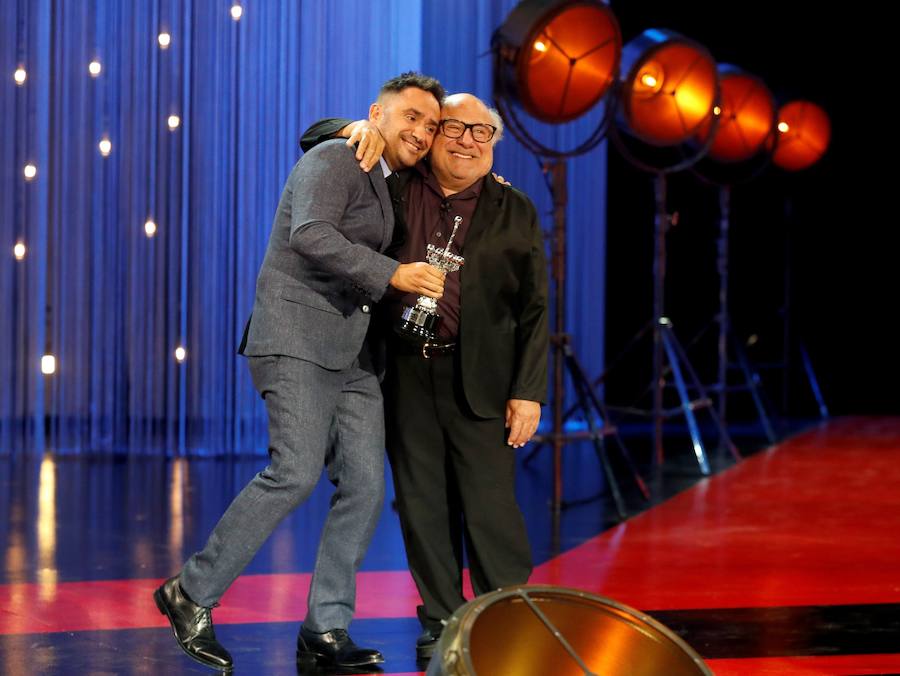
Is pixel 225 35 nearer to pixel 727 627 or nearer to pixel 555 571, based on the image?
pixel 555 571

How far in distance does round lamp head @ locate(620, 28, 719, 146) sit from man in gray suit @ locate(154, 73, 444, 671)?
292 centimetres

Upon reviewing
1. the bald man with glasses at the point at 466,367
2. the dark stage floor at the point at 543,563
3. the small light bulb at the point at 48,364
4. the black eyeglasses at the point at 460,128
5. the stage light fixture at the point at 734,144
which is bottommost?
the dark stage floor at the point at 543,563

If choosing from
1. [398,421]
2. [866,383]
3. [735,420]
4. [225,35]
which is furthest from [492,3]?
[398,421]

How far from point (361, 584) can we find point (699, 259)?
580cm

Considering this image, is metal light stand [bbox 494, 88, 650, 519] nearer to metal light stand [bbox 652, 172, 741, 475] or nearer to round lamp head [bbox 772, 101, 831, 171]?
metal light stand [bbox 652, 172, 741, 475]

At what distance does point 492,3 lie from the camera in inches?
295

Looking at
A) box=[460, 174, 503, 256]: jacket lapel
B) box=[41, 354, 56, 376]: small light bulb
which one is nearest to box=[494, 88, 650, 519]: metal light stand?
box=[460, 174, 503, 256]: jacket lapel

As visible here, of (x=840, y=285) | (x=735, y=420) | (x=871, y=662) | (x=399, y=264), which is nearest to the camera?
(x=399, y=264)

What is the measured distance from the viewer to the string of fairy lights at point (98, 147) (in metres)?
6.53

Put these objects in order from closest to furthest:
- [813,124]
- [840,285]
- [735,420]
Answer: [813,124] → [735,420] → [840,285]

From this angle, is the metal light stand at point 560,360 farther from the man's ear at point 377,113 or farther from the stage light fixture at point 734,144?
the man's ear at point 377,113

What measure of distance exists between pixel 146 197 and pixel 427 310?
13.6 feet

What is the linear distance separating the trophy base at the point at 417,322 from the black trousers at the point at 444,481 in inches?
7.4

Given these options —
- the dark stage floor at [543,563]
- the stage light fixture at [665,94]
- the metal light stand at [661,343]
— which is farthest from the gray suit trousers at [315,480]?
the metal light stand at [661,343]
